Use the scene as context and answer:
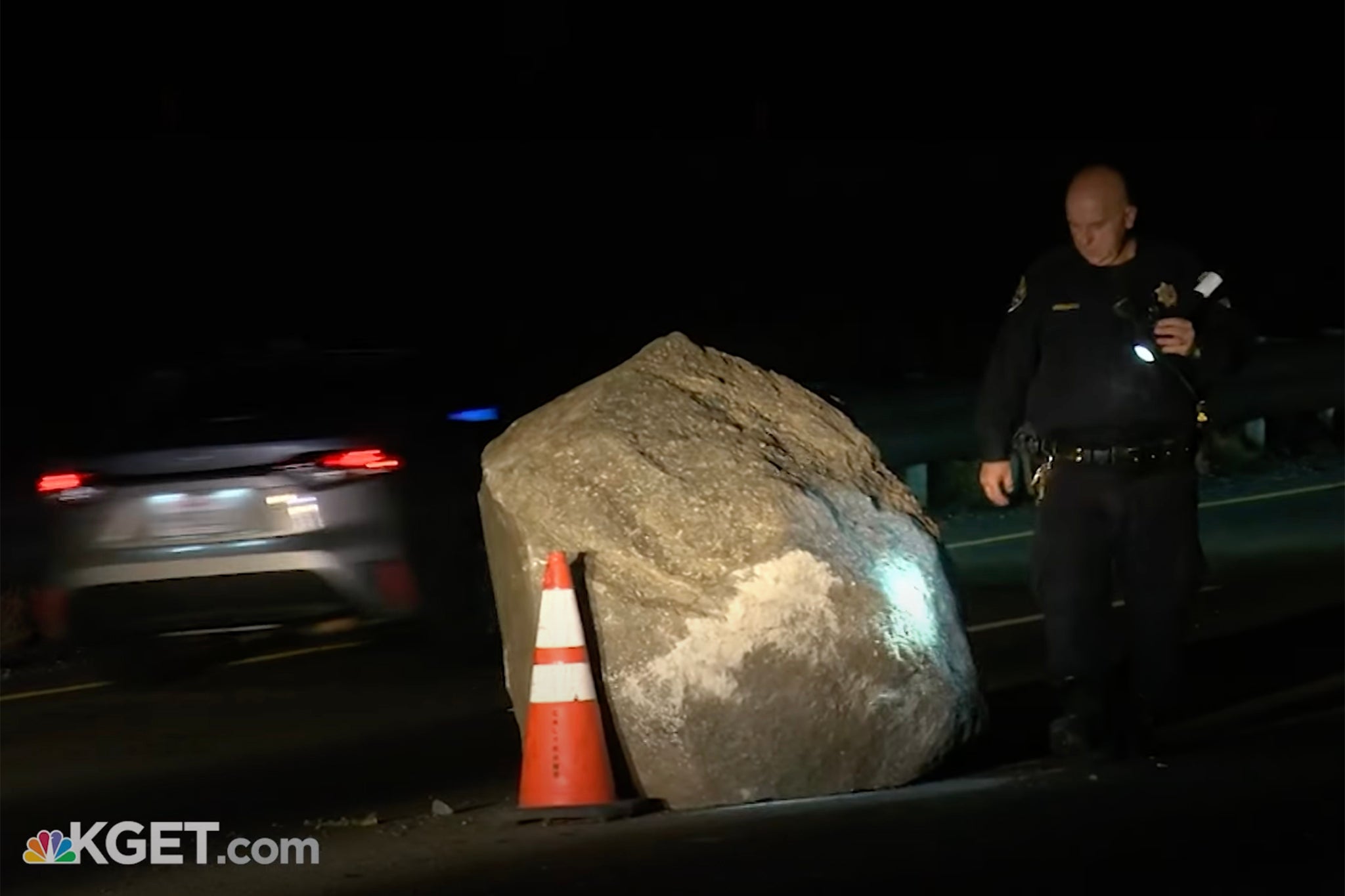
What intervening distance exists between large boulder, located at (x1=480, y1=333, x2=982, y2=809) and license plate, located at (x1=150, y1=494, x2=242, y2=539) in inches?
106

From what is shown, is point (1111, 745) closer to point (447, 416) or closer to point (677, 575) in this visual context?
point (677, 575)

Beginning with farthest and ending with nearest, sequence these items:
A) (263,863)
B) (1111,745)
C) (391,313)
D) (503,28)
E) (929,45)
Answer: (929,45) → (503,28) → (391,313) → (1111,745) → (263,863)

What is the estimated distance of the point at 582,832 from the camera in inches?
295

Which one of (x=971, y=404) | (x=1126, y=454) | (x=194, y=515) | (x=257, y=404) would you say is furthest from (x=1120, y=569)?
(x=971, y=404)

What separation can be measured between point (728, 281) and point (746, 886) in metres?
28.6

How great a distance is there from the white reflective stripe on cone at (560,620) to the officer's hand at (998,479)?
4.76 feet

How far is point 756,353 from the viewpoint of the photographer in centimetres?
2730

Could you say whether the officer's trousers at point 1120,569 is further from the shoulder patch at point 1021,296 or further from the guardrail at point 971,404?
the guardrail at point 971,404

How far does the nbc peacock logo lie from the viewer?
7863 mm

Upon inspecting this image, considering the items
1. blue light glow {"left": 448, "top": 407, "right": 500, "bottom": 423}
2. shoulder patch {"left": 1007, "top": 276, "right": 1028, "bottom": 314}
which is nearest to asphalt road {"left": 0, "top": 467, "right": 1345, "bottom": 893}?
blue light glow {"left": 448, "top": 407, "right": 500, "bottom": 423}

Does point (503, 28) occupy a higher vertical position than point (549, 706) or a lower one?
higher

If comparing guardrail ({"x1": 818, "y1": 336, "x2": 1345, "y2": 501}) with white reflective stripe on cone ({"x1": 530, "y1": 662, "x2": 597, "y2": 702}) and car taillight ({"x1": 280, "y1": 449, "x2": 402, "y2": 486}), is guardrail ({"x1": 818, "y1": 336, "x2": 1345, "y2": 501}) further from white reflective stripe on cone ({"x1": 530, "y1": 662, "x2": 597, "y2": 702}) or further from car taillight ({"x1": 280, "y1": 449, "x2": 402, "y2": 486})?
white reflective stripe on cone ({"x1": 530, "y1": 662, "x2": 597, "y2": 702})

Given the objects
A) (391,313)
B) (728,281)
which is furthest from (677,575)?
(728,281)

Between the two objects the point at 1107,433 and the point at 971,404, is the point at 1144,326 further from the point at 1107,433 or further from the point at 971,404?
the point at 971,404
